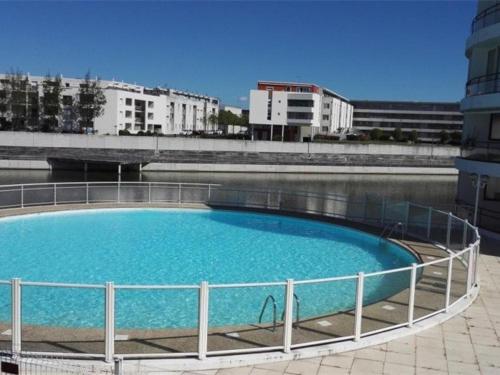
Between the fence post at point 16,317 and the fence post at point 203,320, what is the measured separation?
2.47 metres

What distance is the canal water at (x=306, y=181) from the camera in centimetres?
4125

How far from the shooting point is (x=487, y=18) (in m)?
20.4

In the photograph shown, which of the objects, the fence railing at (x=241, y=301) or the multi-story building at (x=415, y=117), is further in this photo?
the multi-story building at (x=415, y=117)

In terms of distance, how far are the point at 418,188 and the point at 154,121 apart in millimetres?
70123

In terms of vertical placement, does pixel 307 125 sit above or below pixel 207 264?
above

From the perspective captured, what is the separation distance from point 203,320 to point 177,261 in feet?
29.4

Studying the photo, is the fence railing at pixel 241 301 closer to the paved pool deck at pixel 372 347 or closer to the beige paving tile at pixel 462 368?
the paved pool deck at pixel 372 347

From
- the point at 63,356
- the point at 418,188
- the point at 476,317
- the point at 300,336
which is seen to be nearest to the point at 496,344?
the point at 476,317

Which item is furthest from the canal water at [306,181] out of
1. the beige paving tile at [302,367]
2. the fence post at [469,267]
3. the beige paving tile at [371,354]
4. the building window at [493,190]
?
the beige paving tile at [302,367]

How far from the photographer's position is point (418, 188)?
1829 inches

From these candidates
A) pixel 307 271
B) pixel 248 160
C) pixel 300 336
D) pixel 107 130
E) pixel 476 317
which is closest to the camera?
pixel 300 336

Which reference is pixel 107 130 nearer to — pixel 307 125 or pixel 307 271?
pixel 307 125

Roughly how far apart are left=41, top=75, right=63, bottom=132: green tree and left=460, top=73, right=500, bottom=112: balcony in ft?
234

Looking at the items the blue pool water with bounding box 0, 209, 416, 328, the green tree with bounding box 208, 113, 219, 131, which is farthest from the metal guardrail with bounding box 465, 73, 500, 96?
the green tree with bounding box 208, 113, 219, 131
